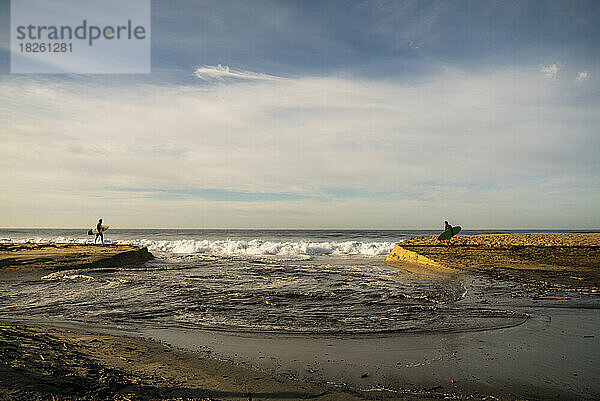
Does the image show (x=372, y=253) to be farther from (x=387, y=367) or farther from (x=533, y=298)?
(x=387, y=367)

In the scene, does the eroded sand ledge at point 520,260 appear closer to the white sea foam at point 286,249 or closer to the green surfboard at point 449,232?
the green surfboard at point 449,232

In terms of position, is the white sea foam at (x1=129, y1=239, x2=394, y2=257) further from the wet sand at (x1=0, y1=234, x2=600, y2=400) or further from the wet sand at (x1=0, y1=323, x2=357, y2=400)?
the wet sand at (x1=0, y1=323, x2=357, y2=400)

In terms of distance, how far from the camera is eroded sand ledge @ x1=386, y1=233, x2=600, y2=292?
11266 millimetres

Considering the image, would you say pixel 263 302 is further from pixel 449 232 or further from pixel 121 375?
pixel 449 232

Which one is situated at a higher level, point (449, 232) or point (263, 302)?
point (449, 232)

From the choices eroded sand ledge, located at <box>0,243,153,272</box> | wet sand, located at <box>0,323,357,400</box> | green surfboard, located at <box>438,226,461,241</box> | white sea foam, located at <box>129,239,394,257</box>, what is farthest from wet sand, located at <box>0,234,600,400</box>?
white sea foam, located at <box>129,239,394,257</box>

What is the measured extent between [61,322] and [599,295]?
1140 centimetres

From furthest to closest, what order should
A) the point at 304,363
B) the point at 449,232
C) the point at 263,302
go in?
the point at 449,232 < the point at 263,302 < the point at 304,363

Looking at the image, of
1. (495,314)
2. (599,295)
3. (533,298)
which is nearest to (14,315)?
(495,314)

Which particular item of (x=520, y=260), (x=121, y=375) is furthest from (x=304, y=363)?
(x=520, y=260)

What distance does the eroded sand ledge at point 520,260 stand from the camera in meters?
11.3

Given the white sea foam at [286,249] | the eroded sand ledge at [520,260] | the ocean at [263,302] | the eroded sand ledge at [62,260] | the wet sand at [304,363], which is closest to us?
the wet sand at [304,363]

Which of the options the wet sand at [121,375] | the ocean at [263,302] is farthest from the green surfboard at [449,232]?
the wet sand at [121,375]

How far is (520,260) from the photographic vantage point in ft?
50.2
